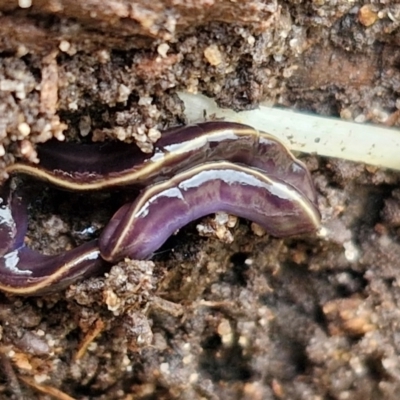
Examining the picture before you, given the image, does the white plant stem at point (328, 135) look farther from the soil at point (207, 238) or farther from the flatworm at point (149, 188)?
the flatworm at point (149, 188)

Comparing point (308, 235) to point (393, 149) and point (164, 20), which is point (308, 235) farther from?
point (164, 20)

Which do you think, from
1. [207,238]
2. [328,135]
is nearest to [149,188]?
[207,238]

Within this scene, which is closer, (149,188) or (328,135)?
(149,188)

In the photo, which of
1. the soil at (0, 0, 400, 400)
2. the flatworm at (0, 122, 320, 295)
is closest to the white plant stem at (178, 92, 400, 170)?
the soil at (0, 0, 400, 400)

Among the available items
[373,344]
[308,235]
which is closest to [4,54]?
[308,235]

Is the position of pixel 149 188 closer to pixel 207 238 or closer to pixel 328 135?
pixel 207 238
